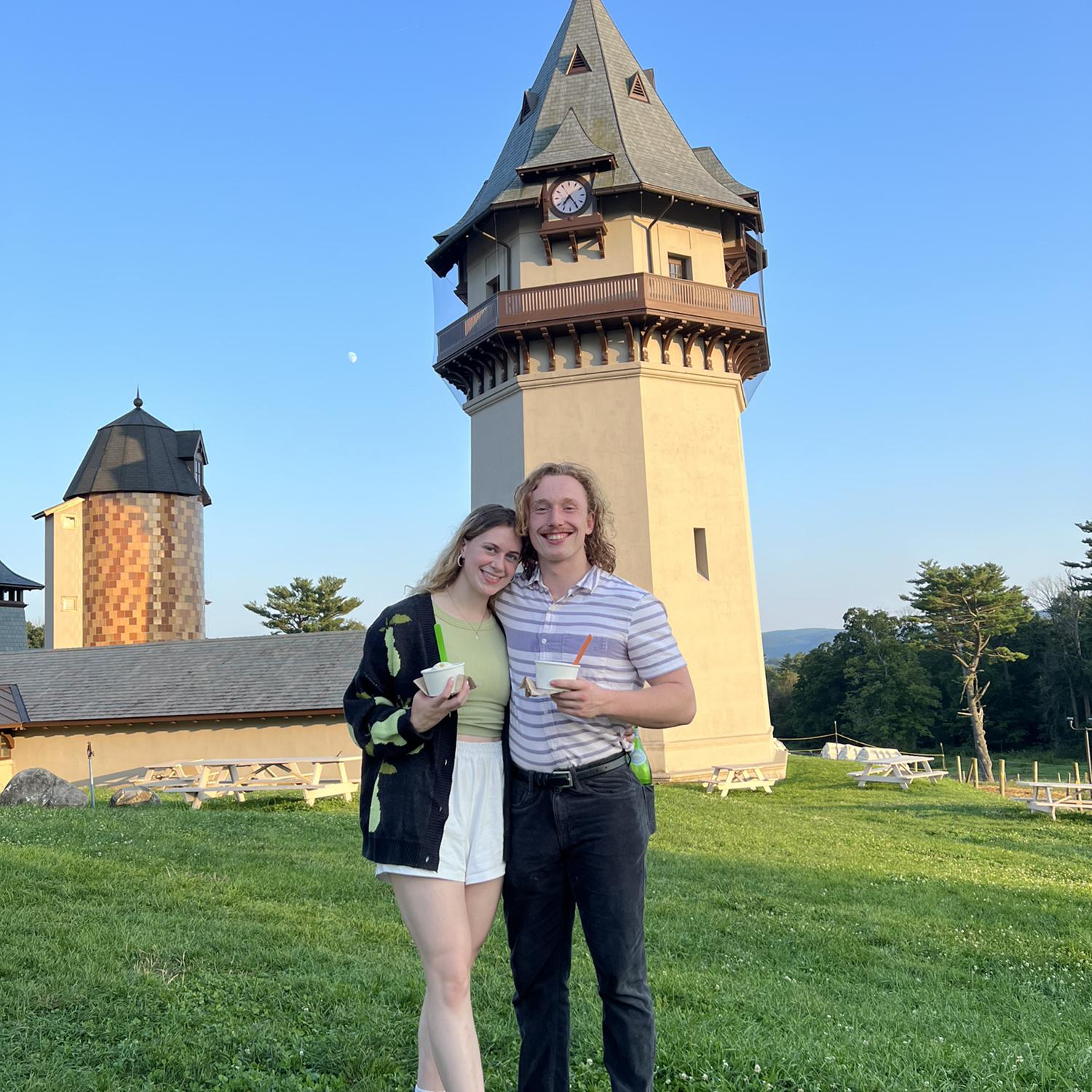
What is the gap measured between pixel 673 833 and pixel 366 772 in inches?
399

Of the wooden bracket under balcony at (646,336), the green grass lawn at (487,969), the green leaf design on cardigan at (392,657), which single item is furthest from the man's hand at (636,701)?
the wooden bracket under balcony at (646,336)

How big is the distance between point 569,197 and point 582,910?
20686 mm

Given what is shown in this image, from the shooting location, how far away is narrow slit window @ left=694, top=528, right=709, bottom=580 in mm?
21750

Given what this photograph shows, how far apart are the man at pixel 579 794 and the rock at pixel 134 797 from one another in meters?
13.3

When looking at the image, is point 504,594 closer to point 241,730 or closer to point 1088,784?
point 1088,784

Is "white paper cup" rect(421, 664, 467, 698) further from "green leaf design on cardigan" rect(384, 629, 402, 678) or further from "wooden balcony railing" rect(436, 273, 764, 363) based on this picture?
"wooden balcony railing" rect(436, 273, 764, 363)

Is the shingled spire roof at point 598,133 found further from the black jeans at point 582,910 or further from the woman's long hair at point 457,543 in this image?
the black jeans at point 582,910

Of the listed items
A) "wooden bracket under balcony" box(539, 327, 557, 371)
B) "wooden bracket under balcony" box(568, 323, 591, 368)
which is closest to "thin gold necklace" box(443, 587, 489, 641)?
"wooden bracket under balcony" box(539, 327, 557, 371)

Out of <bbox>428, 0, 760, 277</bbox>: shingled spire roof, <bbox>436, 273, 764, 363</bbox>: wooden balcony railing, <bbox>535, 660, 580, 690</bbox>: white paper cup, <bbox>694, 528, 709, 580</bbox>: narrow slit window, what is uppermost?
<bbox>428, 0, 760, 277</bbox>: shingled spire roof

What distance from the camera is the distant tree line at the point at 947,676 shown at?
52031 mm

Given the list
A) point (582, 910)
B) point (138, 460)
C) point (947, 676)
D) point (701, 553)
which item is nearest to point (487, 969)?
point (582, 910)

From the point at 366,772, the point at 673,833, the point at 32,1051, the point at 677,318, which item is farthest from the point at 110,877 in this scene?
→ the point at 677,318

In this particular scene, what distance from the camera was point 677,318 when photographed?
2133 centimetres

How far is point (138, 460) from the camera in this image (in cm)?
3334
